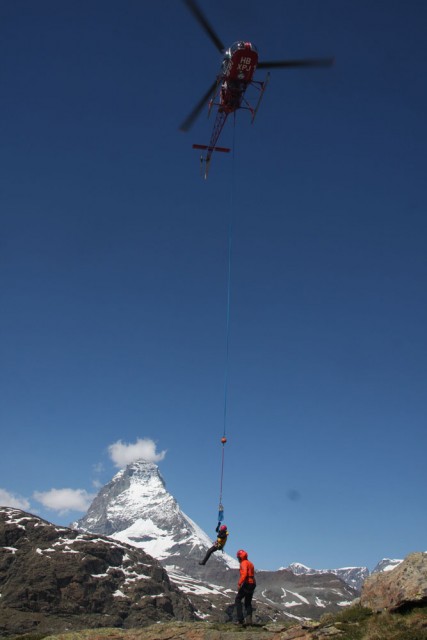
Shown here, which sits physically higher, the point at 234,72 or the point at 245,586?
the point at 234,72

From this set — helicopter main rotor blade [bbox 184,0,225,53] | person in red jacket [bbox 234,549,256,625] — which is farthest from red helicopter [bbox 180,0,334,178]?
person in red jacket [bbox 234,549,256,625]

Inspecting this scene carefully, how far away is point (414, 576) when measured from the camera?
19484mm

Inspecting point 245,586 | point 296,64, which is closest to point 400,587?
point 245,586

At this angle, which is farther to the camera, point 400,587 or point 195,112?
point 195,112

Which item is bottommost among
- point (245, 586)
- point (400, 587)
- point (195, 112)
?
point (245, 586)

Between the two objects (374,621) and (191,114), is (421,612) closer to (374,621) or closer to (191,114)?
(374,621)

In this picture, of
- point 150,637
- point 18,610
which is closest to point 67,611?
point 18,610

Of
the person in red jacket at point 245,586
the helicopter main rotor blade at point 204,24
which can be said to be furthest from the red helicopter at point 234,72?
the person in red jacket at point 245,586

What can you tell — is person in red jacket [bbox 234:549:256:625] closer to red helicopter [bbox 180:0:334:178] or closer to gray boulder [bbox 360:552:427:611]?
gray boulder [bbox 360:552:427:611]

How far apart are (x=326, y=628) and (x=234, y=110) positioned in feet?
103

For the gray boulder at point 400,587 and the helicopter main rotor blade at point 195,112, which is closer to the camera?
the gray boulder at point 400,587

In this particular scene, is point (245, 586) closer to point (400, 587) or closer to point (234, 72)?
point (400, 587)

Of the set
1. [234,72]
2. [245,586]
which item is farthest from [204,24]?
[245,586]

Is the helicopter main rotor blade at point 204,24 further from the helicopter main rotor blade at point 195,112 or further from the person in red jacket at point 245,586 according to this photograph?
the person in red jacket at point 245,586
